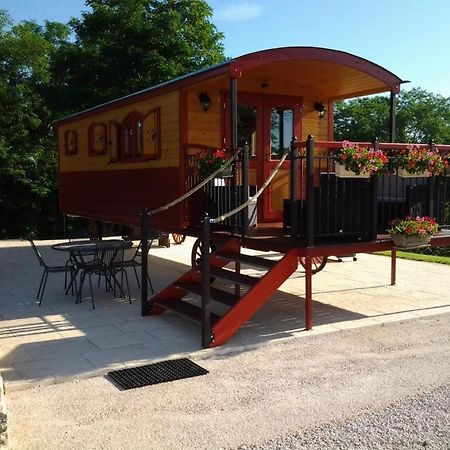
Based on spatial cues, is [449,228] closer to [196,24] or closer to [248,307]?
[248,307]

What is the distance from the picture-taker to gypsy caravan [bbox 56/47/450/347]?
5648 millimetres

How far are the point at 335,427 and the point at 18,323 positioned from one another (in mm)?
3933

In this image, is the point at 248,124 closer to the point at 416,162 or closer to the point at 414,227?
the point at 416,162

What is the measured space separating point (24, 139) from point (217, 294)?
18.7 metres

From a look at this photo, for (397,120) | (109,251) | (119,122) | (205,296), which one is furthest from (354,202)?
(397,120)

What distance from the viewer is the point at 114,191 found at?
9789 mm

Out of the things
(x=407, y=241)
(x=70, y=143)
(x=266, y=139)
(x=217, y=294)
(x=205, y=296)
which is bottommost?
(x=217, y=294)

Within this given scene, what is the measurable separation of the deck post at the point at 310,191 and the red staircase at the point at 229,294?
0.22m

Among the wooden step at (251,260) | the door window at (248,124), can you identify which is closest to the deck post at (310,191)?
the wooden step at (251,260)

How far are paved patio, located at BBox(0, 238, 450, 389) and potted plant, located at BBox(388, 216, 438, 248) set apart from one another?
85 centimetres

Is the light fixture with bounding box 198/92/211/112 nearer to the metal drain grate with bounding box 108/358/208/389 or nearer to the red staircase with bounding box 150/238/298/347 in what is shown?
the red staircase with bounding box 150/238/298/347

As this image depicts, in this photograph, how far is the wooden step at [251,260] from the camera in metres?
5.76

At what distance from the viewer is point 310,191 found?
18.0 ft

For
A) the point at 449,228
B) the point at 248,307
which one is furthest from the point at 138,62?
the point at 248,307
